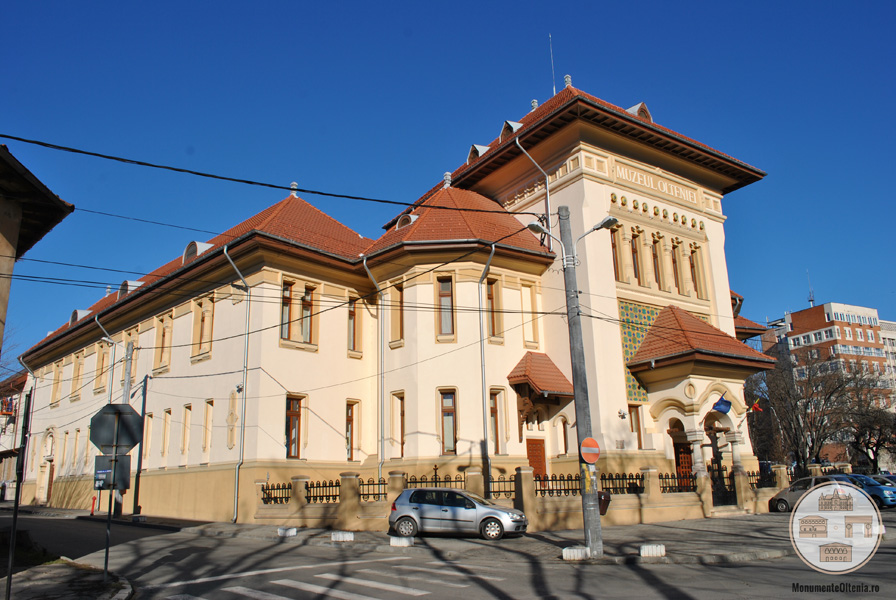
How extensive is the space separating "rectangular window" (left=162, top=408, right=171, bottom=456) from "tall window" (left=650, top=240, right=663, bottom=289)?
1942 cm

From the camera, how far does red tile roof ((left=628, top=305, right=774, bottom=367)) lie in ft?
74.4

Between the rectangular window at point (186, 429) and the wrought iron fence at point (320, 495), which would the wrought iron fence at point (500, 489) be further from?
the rectangular window at point (186, 429)

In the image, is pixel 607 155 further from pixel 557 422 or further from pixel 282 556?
pixel 282 556

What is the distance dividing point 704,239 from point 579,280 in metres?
7.57

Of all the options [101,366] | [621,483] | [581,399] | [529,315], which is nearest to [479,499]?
[581,399]

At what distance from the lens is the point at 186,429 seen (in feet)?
82.4

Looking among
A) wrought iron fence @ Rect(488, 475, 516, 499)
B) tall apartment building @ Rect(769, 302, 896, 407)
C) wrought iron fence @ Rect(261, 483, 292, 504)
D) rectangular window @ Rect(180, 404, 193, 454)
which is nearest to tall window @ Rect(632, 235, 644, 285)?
wrought iron fence @ Rect(488, 475, 516, 499)

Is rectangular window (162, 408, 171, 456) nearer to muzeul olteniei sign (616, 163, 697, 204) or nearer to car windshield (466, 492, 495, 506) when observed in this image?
car windshield (466, 492, 495, 506)

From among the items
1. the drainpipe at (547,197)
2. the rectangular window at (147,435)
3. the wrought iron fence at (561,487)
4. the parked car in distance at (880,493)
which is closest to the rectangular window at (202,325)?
the rectangular window at (147,435)

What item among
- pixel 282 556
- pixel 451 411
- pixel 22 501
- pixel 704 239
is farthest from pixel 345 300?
pixel 22 501

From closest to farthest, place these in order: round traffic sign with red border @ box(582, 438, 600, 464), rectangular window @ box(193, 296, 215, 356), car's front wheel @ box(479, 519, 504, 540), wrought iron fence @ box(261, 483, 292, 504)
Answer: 1. round traffic sign with red border @ box(582, 438, 600, 464)
2. car's front wheel @ box(479, 519, 504, 540)
3. wrought iron fence @ box(261, 483, 292, 504)
4. rectangular window @ box(193, 296, 215, 356)

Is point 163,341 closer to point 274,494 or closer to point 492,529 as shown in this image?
point 274,494

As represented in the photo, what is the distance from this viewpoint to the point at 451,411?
21984mm
